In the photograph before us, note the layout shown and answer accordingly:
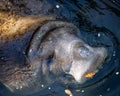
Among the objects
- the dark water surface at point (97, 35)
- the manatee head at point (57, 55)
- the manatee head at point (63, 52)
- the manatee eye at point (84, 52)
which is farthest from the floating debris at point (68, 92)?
the manatee eye at point (84, 52)

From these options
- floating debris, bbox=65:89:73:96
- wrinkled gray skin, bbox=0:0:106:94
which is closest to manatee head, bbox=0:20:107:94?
wrinkled gray skin, bbox=0:0:106:94

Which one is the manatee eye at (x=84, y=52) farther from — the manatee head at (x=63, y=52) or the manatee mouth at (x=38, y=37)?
the manatee mouth at (x=38, y=37)

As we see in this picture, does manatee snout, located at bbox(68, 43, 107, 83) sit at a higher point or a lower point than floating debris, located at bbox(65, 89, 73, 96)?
lower

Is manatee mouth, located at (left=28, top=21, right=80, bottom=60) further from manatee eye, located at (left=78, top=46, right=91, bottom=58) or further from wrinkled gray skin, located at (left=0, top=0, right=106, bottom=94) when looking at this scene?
manatee eye, located at (left=78, top=46, right=91, bottom=58)

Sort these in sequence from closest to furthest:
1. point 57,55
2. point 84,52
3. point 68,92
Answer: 1. point 84,52
2. point 57,55
3. point 68,92

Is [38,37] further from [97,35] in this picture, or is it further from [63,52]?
[97,35]

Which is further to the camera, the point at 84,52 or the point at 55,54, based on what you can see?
the point at 55,54

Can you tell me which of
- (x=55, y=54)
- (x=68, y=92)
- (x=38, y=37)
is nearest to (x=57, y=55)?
(x=55, y=54)

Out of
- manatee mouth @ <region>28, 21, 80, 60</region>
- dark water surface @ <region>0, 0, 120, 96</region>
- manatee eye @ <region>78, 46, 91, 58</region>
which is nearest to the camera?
manatee eye @ <region>78, 46, 91, 58</region>
